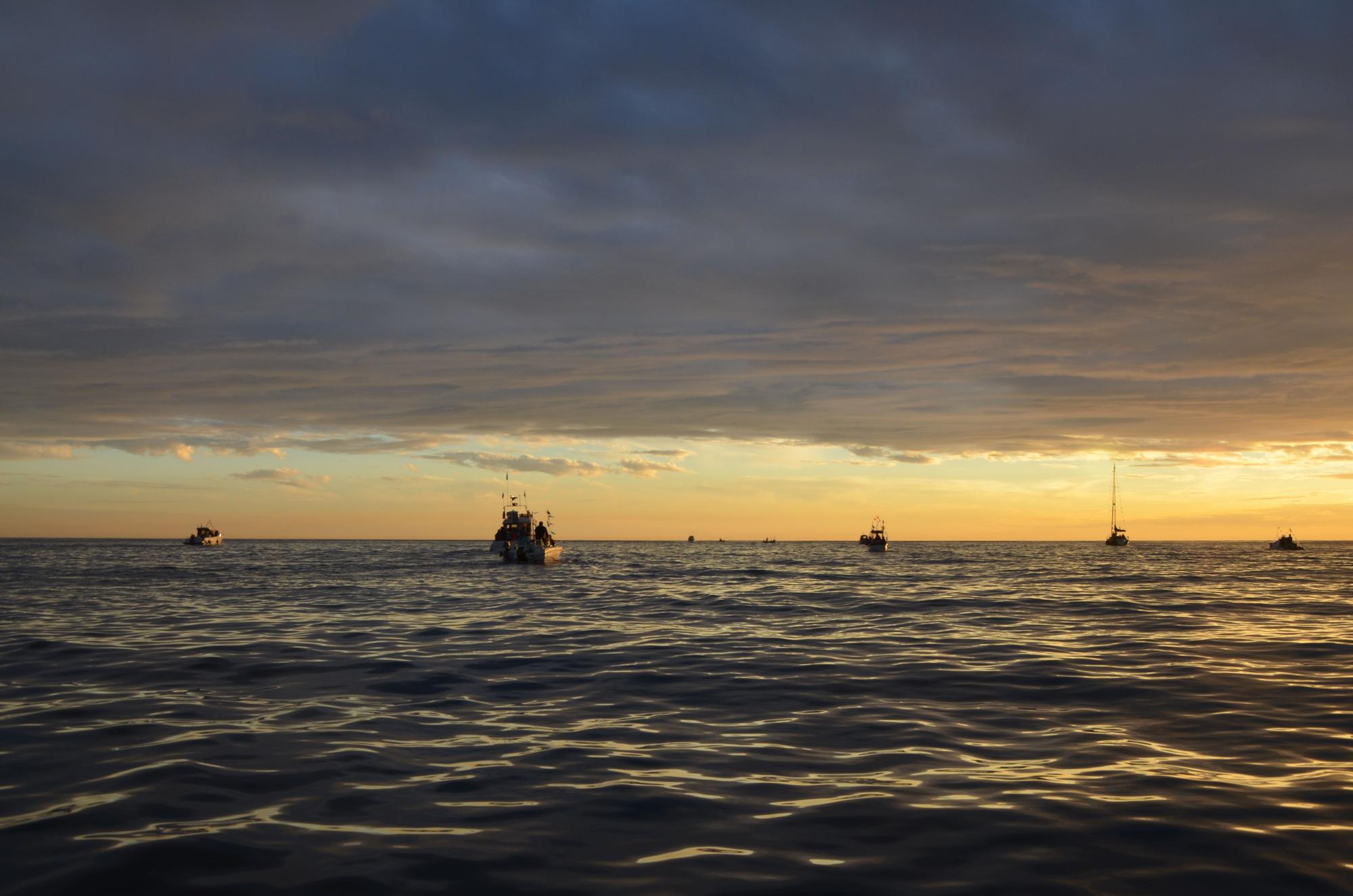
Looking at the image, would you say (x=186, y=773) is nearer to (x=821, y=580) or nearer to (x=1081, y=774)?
(x=1081, y=774)

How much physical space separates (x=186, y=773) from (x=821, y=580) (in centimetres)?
5337

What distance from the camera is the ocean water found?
7.79 m

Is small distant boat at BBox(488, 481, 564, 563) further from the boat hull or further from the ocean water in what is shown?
the ocean water

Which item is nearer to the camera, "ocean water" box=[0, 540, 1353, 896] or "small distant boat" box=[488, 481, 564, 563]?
"ocean water" box=[0, 540, 1353, 896]

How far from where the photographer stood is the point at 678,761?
37.9ft

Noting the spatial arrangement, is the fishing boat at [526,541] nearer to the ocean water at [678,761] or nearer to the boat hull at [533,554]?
the boat hull at [533,554]

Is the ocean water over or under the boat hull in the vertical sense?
over

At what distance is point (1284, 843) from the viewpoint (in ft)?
27.3

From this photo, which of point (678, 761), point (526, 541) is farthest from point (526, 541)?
point (678, 761)

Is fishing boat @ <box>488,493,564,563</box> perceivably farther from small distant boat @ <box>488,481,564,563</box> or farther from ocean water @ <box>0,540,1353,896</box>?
ocean water @ <box>0,540,1353,896</box>

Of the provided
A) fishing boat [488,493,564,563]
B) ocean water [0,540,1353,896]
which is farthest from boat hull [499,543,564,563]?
ocean water [0,540,1353,896]

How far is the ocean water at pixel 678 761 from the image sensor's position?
779cm

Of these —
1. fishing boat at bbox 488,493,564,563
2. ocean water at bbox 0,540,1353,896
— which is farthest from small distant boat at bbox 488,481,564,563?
ocean water at bbox 0,540,1353,896

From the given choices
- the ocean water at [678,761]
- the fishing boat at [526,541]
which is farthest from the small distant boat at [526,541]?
the ocean water at [678,761]
